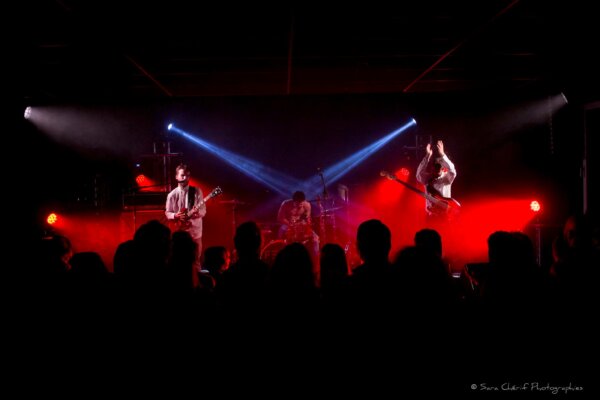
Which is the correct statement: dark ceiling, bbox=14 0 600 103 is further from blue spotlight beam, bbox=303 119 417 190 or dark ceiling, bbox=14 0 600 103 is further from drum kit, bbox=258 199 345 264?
drum kit, bbox=258 199 345 264

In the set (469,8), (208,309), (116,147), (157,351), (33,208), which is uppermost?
(469,8)

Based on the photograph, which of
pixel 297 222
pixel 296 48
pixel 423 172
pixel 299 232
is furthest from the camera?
pixel 423 172

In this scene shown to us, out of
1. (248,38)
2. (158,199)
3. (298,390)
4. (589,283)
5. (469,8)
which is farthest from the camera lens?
(158,199)

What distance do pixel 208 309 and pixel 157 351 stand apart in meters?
0.32

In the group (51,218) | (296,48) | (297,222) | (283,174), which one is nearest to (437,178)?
(297,222)

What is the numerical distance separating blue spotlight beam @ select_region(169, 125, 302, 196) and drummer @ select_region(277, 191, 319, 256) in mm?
1431

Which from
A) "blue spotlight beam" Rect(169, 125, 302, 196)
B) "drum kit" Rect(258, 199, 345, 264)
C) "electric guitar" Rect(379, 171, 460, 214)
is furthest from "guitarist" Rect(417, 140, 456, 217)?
"blue spotlight beam" Rect(169, 125, 302, 196)

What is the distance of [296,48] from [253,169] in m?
3.95

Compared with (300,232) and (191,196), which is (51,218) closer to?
(191,196)

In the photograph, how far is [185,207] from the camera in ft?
24.4

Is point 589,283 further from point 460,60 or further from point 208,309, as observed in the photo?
point 460,60

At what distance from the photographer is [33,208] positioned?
8.09 m

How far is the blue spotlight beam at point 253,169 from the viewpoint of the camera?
9.27m

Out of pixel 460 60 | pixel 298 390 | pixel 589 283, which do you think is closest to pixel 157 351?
pixel 298 390
